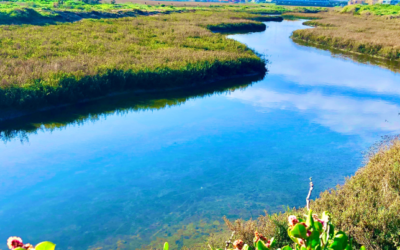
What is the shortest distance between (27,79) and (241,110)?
8.93 m

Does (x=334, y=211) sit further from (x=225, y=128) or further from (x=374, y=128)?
(x=374, y=128)

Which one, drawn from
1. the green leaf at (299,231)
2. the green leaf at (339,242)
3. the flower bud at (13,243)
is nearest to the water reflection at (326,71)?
the green leaf at (339,242)

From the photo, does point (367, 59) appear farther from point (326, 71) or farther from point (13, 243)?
point (13, 243)

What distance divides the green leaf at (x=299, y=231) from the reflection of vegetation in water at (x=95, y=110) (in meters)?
10.7

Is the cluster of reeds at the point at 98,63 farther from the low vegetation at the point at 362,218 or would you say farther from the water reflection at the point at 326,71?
the low vegetation at the point at 362,218

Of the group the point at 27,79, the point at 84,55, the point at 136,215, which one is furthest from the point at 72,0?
the point at 136,215

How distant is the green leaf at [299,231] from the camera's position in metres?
2.64

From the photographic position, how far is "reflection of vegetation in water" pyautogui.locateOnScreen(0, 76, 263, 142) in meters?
11.7

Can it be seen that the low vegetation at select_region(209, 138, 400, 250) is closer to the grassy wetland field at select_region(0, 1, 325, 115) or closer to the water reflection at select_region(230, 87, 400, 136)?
the water reflection at select_region(230, 87, 400, 136)

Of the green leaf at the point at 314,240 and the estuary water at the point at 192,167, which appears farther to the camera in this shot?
the estuary water at the point at 192,167

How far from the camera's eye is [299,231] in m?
2.65

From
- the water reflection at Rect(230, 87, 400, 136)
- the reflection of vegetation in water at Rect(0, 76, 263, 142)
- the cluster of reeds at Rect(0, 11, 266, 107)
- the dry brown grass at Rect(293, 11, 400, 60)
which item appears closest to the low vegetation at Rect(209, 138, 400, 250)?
the water reflection at Rect(230, 87, 400, 136)

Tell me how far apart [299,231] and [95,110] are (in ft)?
40.1

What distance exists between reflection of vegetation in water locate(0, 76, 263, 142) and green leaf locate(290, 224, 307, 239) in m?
10.7
